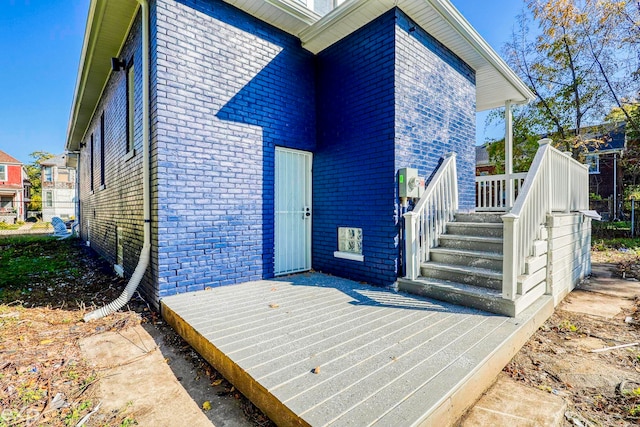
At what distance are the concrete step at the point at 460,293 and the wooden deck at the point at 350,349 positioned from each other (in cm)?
11

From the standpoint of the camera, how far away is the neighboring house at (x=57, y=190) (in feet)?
93.7

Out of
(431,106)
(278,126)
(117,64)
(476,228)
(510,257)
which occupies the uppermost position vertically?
(117,64)

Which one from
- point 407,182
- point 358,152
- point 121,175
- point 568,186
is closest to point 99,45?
point 121,175

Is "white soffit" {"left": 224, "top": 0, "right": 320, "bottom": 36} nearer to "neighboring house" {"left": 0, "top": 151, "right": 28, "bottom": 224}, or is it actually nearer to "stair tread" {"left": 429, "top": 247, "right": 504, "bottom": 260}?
"stair tread" {"left": 429, "top": 247, "right": 504, "bottom": 260}

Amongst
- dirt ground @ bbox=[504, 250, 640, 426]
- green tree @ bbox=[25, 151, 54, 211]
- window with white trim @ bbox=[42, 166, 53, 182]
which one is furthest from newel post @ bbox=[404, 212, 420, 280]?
green tree @ bbox=[25, 151, 54, 211]

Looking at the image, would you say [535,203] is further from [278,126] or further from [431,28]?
[278,126]

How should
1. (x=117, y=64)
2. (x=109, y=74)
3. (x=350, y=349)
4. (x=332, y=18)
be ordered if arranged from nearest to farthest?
(x=350, y=349), (x=332, y=18), (x=117, y=64), (x=109, y=74)

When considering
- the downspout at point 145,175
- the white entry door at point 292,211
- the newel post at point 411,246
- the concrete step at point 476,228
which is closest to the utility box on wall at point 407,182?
the newel post at point 411,246

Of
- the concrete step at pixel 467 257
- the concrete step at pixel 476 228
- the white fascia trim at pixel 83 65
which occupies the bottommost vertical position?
the concrete step at pixel 467 257

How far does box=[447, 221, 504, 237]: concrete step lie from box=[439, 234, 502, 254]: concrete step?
0.43ft

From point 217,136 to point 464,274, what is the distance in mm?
3846

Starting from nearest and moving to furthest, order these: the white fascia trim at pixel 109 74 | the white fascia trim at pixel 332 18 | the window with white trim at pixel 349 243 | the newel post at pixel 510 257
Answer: the newel post at pixel 510 257, the white fascia trim at pixel 332 18, the white fascia trim at pixel 109 74, the window with white trim at pixel 349 243

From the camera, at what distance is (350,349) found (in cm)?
242

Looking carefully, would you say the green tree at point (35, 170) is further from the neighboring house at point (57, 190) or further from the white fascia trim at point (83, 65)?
the white fascia trim at point (83, 65)
